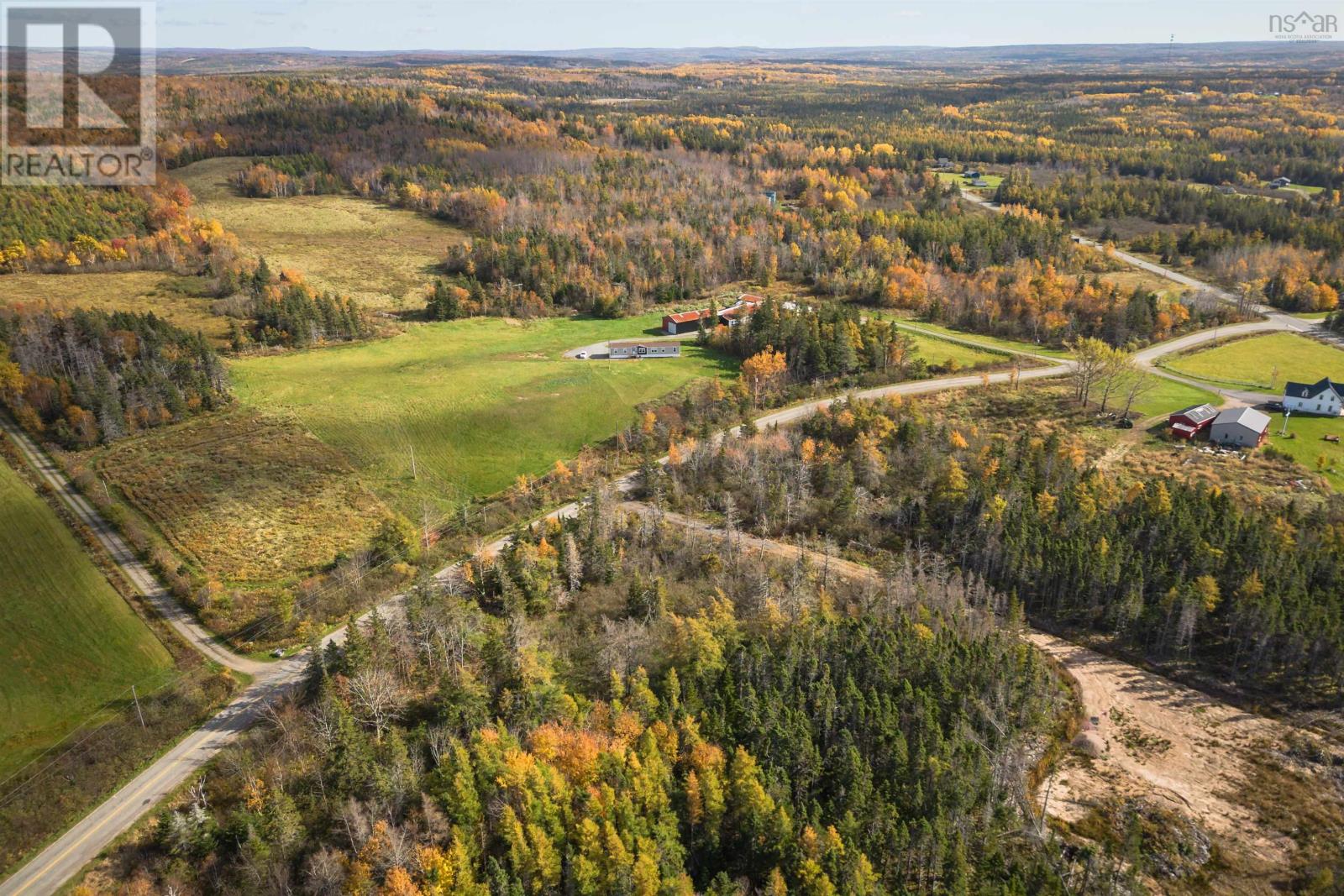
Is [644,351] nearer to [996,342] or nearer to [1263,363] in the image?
Answer: [996,342]

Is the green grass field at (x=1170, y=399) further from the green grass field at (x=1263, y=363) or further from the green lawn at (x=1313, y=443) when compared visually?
the green lawn at (x=1313, y=443)

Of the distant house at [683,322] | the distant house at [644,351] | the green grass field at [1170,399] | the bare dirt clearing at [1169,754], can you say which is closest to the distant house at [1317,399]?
the green grass field at [1170,399]

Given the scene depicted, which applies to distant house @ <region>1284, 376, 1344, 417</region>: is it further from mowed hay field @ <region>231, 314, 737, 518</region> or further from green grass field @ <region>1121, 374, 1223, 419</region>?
mowed hay field @ <region>231, 314, 737, 518</region>

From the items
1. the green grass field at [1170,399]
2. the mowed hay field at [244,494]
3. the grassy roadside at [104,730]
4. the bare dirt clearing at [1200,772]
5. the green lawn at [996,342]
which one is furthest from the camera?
the green lawn at [996,342]

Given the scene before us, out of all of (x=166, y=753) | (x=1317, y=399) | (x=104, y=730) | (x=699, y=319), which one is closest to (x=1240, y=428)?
(x=1317, y=399)

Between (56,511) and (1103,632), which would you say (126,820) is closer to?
(56,511)

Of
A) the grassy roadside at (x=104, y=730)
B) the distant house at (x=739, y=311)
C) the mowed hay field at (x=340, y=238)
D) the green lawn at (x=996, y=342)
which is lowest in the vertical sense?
the grassy roadside at (x=104, y=730)

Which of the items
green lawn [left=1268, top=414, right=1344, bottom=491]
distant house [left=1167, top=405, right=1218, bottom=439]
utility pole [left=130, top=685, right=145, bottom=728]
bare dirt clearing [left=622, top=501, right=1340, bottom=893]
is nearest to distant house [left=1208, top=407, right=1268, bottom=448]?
distant house [left=1167, top=405, right=1218, bottom=439]

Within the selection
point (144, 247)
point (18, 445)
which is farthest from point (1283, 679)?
point (144, 247)
